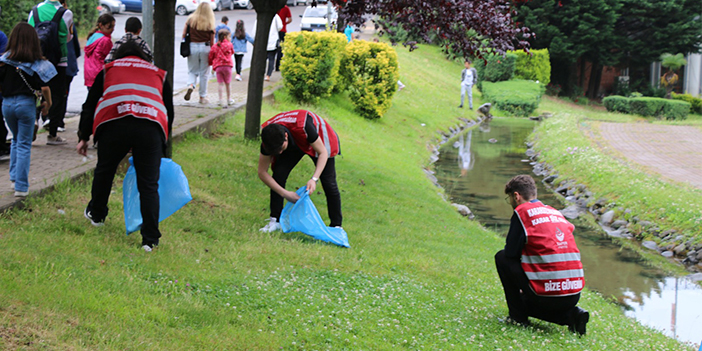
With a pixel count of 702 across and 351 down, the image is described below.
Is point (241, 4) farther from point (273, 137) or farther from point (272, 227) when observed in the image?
point (273, 137)

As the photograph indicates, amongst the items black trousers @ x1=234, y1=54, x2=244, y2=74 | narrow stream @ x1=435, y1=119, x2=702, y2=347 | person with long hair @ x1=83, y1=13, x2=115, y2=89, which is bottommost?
narrow stream @ x1=435, y1=119, x2=702, y2=347

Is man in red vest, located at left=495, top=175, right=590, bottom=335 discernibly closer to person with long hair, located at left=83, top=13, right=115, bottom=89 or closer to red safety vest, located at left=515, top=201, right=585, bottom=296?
red safety vest, located at left=515, top=201, right=585, bottom=296

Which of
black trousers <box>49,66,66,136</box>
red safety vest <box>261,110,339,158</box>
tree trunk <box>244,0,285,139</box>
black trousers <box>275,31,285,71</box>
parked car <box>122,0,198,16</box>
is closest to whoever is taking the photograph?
red safety vest <box>261,110,339,158</box>

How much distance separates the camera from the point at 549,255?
505 centimetres

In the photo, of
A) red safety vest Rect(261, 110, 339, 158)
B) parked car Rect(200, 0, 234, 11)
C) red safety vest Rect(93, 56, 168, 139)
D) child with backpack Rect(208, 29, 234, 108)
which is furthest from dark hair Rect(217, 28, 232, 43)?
parked car Rect(200, 0, 234, 11)

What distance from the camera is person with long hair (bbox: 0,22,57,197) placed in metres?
6.31

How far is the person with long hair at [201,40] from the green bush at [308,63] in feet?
11.4

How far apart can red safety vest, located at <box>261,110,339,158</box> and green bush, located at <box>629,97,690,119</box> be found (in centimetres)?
3027

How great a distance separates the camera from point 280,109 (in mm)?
15266

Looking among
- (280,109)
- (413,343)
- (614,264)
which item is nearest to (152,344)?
(413,343)

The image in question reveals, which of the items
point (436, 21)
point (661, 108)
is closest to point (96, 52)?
point (436, 21)

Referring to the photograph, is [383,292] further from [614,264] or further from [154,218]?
[614,264]

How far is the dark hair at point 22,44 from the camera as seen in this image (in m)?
6.47

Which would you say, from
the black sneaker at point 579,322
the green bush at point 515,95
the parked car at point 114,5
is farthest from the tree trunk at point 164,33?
the parked car at point 114,5
